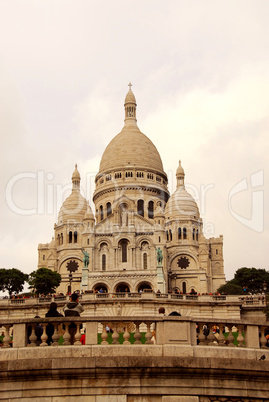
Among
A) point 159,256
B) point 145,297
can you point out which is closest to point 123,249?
point 159,256

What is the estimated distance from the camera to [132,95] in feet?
350

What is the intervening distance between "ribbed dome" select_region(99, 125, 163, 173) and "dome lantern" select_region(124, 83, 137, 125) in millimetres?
3414

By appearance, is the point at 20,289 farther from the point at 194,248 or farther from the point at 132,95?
the point at 132,95

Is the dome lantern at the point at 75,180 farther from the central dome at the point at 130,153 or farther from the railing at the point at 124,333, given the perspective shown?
the railing at the point at 124,333

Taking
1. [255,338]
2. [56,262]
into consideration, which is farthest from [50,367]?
[56,262]

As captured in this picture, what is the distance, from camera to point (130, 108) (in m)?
108

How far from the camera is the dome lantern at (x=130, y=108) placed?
349ft

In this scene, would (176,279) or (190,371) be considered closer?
(190,371)

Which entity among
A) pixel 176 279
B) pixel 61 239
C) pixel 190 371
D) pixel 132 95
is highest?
pixel 132 95

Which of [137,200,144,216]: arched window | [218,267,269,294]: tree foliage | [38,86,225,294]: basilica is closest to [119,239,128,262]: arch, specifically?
[38,86,225,294]: basilica

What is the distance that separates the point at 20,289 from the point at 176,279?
20.8 metres

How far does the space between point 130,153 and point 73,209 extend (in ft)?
42.5

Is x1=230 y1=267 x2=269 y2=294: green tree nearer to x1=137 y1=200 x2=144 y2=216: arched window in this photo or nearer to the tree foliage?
the tree foliage

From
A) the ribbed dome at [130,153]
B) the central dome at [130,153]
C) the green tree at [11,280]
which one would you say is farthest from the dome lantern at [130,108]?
the green tree at [11,280]
